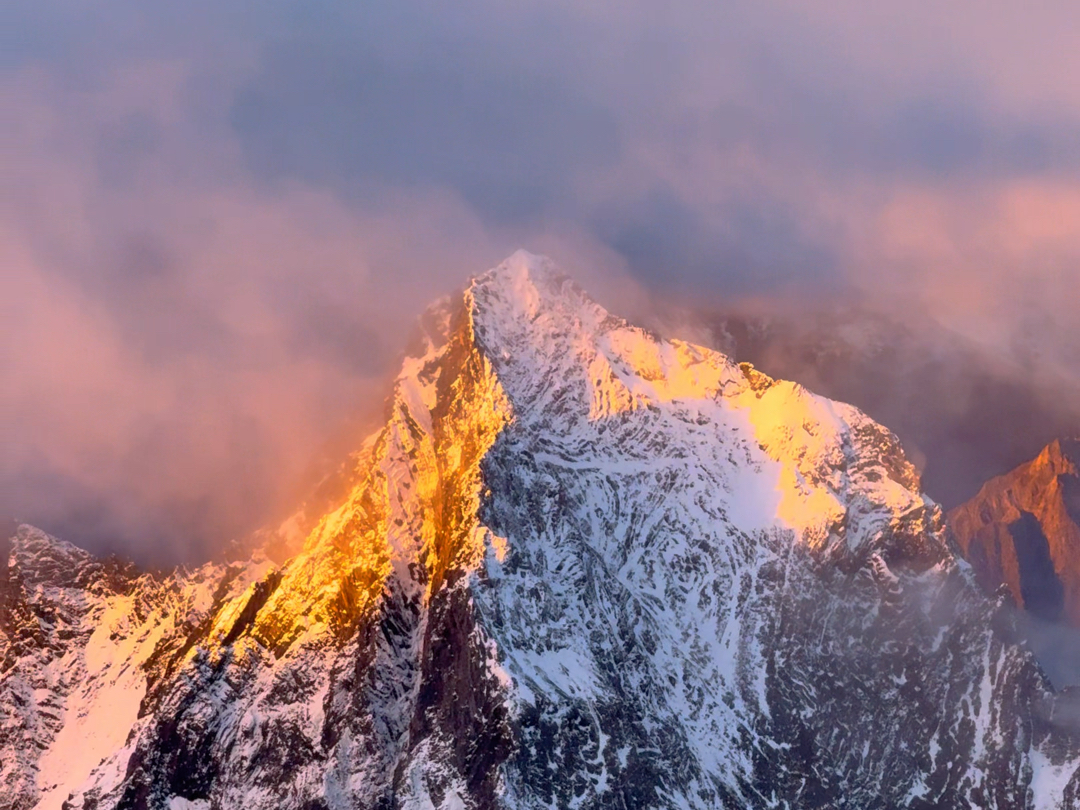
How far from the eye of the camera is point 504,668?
199375mm

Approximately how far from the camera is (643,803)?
199875 millimetres

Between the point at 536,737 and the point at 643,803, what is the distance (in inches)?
514

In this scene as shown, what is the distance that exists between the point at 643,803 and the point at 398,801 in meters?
23.9

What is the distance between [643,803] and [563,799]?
8961mm

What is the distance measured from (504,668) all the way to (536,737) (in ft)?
24.9

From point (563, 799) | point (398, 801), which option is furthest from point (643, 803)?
point (398, 801)

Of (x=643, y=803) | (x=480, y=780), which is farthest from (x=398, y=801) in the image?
(x=643, y=803)

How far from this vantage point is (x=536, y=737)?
644 feet

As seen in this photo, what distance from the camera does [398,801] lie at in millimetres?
198250

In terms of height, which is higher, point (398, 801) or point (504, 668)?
point (504, 668)

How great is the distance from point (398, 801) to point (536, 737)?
49.2ft

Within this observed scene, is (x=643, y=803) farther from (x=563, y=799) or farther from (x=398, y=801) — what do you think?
(x=398, y=801)

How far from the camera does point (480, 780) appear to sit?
640ft
